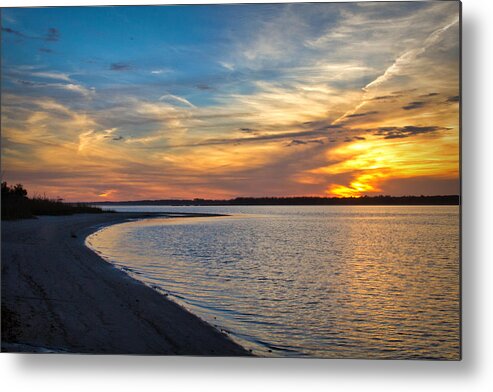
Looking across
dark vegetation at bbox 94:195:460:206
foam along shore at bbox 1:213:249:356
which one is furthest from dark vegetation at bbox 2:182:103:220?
dark vegetation at bbox 94:195:460:206

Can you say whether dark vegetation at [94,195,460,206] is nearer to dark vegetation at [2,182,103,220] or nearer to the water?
the water

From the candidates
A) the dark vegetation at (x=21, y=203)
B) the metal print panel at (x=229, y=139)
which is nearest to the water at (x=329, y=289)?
the metal print panel at (x=229, y=139)

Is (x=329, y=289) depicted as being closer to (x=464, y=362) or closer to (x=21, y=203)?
(x=464, y=362)

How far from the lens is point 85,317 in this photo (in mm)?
5055

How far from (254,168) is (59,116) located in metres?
2.24

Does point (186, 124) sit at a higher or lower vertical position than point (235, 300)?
higher

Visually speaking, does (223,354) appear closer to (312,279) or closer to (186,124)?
(186,124)

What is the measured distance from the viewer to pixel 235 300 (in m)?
7.03

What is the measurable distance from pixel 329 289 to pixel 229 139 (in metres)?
3.08

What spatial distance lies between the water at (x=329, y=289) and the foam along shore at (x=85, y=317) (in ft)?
1.61

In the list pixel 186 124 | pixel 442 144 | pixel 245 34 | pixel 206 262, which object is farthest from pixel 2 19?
pixel 206 262

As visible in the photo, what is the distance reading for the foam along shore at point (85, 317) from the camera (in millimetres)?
4852

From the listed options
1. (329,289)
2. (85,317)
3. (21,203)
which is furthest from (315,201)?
(21,203)

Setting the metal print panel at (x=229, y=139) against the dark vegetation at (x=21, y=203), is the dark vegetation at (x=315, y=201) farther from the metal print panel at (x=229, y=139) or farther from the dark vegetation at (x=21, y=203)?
the dark vegetation at (x=21, y=203)
